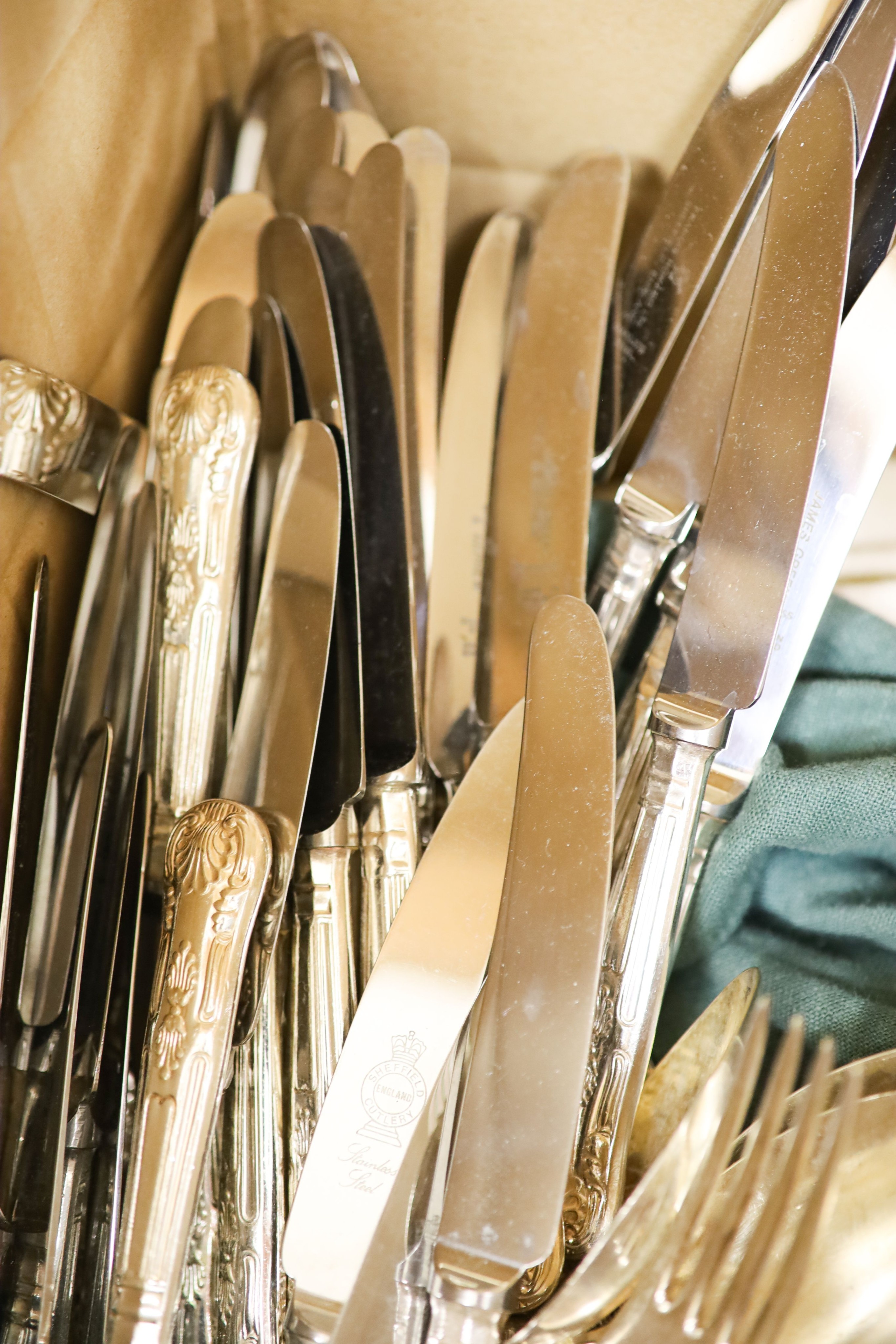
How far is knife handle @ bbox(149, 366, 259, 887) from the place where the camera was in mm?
475

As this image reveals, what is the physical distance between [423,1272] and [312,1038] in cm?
11

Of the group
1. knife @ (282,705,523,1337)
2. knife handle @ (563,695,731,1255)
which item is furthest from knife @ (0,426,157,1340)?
knife handle @ (563,695,731,1255)

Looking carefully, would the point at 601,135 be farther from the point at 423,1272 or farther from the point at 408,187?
the point at 423,1272

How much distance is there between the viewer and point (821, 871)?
0.50m

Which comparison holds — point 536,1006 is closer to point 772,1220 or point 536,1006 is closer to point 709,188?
point 772,1220

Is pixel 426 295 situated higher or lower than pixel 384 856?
higher

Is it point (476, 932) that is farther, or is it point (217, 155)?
point (217, 155)

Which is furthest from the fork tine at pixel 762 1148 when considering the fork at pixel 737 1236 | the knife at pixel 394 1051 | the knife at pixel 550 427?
the knife at pixel 550 427

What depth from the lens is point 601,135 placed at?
61cm

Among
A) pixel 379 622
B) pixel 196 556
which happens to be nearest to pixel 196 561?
pixel 196 556

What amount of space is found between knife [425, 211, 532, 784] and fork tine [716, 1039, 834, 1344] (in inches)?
9.5

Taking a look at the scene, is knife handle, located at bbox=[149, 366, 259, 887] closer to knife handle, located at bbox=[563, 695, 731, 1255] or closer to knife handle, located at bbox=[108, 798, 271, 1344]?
knife handle, located at bbox=[108, 798, 271, 1344]

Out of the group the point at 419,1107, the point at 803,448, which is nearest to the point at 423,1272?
the point at 419,1107

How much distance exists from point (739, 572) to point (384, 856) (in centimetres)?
23
